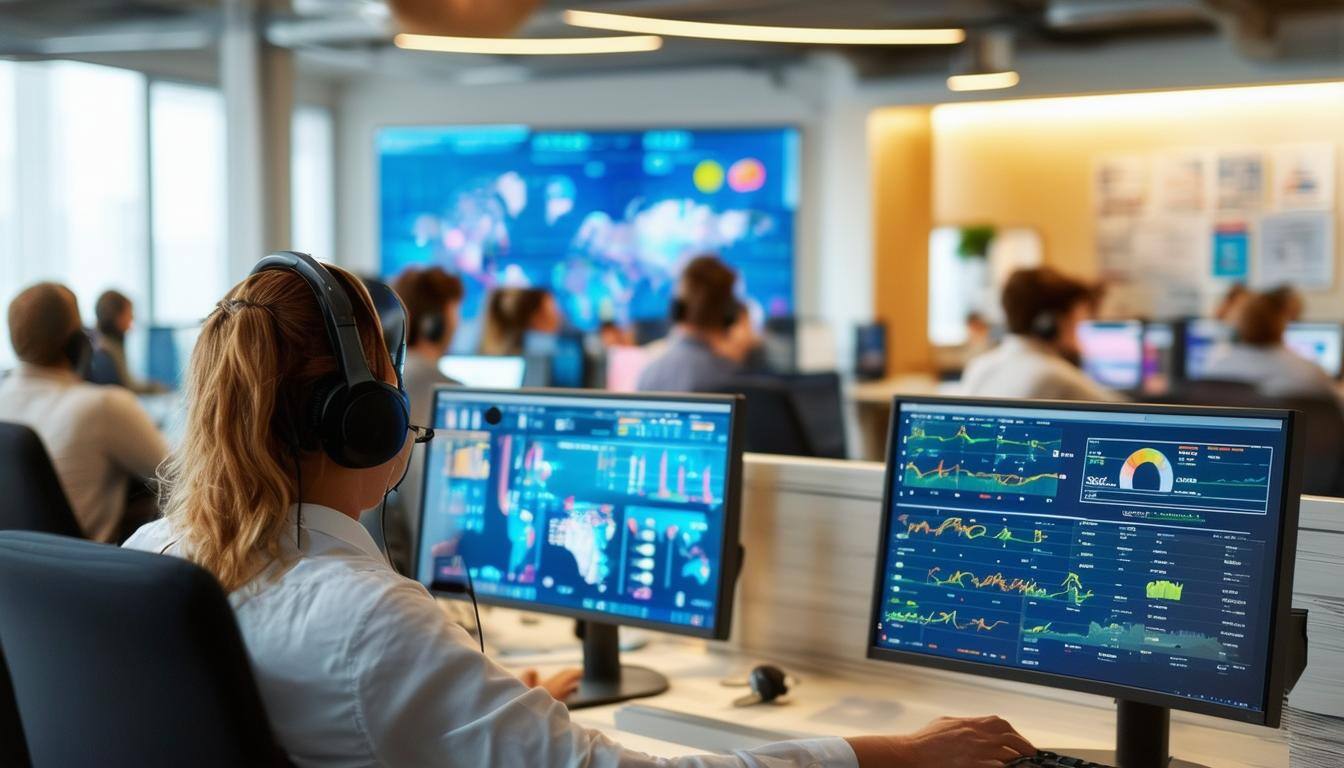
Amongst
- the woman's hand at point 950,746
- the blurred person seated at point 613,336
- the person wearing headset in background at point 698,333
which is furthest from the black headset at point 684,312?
the woman's hand at point 950,746

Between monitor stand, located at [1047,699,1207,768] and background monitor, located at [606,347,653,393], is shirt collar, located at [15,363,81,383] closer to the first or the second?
monitor stand, located at [1047,699,1207,768]

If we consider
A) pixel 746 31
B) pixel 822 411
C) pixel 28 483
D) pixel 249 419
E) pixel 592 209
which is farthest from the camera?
pixel 592 209

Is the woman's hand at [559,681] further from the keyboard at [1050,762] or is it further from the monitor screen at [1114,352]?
the monitor screen at [1114,352]

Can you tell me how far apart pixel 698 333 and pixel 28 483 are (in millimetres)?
2746

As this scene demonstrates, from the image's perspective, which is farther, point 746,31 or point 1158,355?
point 1158,355

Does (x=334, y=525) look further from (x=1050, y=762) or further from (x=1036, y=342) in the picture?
(x=1036, y=342)

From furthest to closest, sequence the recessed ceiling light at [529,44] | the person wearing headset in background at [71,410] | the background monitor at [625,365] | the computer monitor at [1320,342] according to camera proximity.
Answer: the computer monitor at [1320,342] < the recessed ceiling light at [529,44] < the background monitor at [625,365] < the person wearing headset in background at [71,410]

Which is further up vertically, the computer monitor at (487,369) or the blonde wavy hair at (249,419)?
the blonde wavy hair at (249,419)

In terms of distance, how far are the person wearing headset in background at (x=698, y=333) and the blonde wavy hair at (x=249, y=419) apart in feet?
11.7

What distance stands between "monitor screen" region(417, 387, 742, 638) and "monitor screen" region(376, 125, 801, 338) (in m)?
7.04

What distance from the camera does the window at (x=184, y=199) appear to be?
852 cm

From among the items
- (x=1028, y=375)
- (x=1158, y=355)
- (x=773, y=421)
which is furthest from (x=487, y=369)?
(x=1158, y=355)

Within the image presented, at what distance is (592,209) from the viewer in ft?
31.3

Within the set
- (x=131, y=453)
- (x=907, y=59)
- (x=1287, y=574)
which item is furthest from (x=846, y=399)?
(x=1287, y=574)
